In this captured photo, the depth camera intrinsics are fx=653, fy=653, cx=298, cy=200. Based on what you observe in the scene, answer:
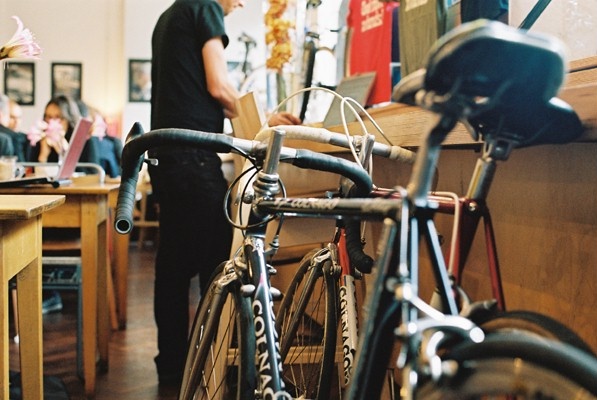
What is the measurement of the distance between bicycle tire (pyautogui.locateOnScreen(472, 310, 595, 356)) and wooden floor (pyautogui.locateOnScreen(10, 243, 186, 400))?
Result: 68.3 inches

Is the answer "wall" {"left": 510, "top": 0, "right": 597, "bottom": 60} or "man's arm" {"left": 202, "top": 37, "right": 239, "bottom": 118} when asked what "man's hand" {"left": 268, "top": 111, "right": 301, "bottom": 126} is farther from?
"wall" {"left": 510, "top": 0, "right": 597, "bottom": 60}

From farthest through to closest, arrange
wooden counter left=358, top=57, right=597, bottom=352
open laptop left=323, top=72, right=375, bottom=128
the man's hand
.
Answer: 1. open laptop left=323, top=72, right=375, bottom=128
2. the man's hand
3. wooden counter left=358, top=57, right=597, bottom=352

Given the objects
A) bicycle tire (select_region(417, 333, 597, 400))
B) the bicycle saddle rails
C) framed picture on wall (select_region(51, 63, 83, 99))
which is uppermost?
framed picture on wall (select_region(51, 63, 83, 99))

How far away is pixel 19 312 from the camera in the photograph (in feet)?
5.42

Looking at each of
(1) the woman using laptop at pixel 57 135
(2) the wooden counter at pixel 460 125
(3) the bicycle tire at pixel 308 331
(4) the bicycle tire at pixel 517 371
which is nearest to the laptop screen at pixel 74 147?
(1) the woman using laptop at pixel 57 135

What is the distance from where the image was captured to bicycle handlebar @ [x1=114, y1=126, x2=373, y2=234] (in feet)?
3.10

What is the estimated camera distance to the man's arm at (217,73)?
7.29ft

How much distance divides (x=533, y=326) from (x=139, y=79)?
791cm

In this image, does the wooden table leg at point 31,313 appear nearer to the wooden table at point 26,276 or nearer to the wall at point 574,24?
the wooden table at point 26,276

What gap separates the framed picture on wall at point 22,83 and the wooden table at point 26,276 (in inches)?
282

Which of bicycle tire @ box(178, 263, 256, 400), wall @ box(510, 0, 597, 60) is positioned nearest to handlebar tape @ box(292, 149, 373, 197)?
bicycle tire @ box(178, 263, 256, 400)

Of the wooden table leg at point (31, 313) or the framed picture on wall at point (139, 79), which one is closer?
the wooden table leg at point (31, 313)

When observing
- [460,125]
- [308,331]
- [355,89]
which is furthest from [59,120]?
[460,125]

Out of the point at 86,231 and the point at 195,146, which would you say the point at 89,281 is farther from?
the point at 195,146
